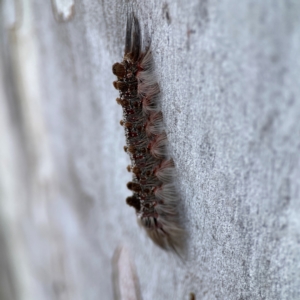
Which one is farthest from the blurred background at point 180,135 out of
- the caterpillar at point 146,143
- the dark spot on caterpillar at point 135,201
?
the dark spot on caterpillar at point 135,201

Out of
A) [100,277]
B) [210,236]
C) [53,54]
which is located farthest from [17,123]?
[210,236]

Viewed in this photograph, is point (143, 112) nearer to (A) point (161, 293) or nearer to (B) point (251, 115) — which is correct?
(B) point (251, 115)

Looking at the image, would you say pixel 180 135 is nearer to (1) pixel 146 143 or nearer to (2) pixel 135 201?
(1) pixel 146 143

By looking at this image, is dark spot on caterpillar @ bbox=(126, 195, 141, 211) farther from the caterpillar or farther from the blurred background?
the blurred background

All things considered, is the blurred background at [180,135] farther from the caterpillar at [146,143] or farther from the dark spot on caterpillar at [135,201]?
the dark spot on caterpillar at [135,201]

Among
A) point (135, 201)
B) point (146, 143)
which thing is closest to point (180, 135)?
point (146, 143)
